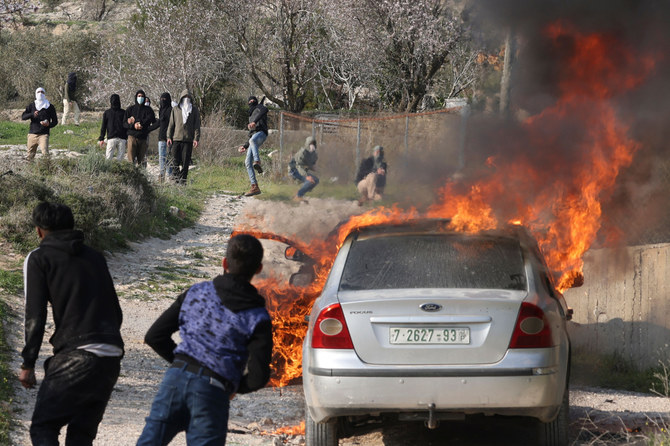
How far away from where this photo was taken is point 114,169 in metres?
16.4

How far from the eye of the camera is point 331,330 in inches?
217

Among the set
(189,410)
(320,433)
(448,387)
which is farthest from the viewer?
(320,433)

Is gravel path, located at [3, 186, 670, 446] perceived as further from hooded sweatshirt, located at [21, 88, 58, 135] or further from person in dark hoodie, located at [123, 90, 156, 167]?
person in dark hoodie, located at [123, 90, 156, 167]

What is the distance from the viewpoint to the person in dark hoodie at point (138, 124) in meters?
18.9

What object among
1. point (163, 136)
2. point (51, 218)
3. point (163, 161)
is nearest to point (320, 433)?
point (51, 218)

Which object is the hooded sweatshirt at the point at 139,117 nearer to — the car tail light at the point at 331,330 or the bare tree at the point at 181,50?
the bare tree at the point at 181,50

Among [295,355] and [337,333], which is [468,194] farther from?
[337,333]

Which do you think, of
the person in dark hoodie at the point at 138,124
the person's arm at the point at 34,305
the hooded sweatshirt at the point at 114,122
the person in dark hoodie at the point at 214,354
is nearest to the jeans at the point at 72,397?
the person's arm at the point at 34,305

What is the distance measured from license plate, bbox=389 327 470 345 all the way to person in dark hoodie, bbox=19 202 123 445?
1.71 m

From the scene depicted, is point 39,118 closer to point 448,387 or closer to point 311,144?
point 311,144

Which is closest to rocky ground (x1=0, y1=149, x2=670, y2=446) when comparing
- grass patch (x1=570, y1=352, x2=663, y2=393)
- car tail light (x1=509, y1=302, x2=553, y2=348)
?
grass patch (x1=570, y1=352, x2=663, y2=393)

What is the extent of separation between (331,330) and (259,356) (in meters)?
1.66

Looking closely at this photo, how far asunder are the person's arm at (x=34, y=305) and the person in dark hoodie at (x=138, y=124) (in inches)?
580

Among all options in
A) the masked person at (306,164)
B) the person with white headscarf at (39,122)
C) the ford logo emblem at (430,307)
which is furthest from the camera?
the masked person at (306,164)
